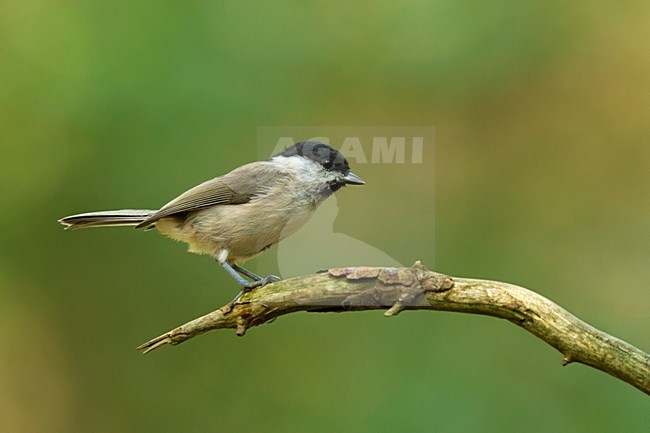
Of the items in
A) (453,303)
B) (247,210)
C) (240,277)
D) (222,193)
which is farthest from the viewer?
(222,193)

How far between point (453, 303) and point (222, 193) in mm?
1208

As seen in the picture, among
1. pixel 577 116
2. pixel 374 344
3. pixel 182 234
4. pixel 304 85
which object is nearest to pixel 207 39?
pixel 304 85

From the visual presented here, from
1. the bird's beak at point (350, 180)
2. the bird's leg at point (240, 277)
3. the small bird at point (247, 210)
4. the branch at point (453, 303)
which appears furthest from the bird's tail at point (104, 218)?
the bird's beak at point (350, 180)

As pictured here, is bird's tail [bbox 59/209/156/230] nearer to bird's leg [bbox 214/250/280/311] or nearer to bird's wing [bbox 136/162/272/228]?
bird's wing [bbox 136/162/272/228]

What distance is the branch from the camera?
7.43ft

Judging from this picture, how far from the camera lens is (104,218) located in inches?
118

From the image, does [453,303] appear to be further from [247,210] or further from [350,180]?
[247,210]

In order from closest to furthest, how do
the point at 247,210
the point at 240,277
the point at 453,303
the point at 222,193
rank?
the point at 453,303
the point at 240,277
the point at 247,210
the point at 222,193

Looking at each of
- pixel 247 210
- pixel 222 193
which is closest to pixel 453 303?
pixel 247 210

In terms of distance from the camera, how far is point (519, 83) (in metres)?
4.34

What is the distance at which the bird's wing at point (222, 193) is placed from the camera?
3006 mm

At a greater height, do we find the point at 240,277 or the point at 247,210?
the point at 247,210

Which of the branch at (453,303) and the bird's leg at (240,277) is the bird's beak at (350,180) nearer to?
the bird's leg at (240,277)

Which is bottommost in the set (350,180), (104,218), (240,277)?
(240,277)
